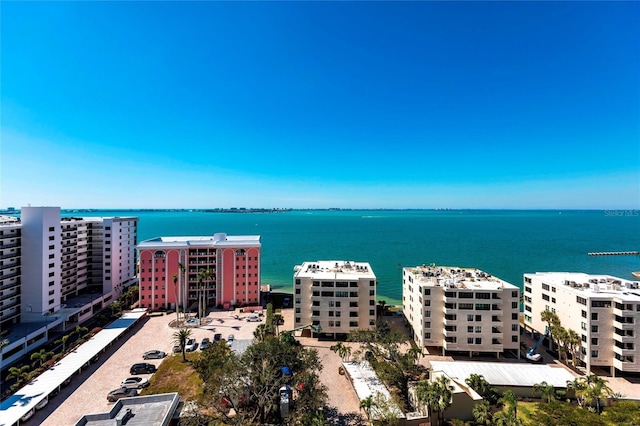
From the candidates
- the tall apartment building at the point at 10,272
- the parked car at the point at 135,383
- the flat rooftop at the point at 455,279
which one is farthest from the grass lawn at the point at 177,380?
the flat rooftop at the point at 455,279

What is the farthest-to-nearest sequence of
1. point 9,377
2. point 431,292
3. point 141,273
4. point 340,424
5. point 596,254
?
point 596,254
point 141,273
point 431,292
point 9,377
point 340,424

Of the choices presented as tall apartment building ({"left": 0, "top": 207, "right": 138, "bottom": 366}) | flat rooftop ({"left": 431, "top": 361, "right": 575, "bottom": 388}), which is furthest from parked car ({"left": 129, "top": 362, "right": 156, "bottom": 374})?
flat rooftop ({"left": 431, "top": 361, "right": 575, "bottom": 388})

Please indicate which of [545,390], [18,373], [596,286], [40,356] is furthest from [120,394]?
[596,286]

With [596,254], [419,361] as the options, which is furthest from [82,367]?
[596,254]

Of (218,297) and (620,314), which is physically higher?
(620,314)

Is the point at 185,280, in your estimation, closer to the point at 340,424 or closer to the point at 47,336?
the point at 47,336
